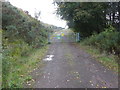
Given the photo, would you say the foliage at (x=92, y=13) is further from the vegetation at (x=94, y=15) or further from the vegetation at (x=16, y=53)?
the vegetation at (x=16, y=53)

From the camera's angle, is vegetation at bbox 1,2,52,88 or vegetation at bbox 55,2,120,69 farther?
vegetation at bbox 55,2,120,69

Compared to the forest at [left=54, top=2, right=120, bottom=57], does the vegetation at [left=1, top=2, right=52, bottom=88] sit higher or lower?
lower

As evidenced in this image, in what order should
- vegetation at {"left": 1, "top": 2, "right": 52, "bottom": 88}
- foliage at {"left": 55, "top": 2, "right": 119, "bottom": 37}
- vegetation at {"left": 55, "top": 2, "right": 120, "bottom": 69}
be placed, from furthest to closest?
foliage at {"left": 55, "top": 2, "right": 119, "bottom": 37} < vegetation at {"left": 55, "top": 2, "right": 120, "bottom": 69} < vegetation at {"left": 1, "top": 2, "right": 52, "bottom": 88}

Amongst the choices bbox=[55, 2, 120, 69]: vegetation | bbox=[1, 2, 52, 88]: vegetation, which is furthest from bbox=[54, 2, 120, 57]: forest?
bbox=[1, 2, 52, 88]: vegetation

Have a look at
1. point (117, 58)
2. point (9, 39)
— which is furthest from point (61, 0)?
point (117, 58)

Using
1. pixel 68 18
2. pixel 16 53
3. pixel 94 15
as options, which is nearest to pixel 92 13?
pixel 94 15

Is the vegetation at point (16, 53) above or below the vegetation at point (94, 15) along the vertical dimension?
below

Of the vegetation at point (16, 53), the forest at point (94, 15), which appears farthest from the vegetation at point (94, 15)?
the vegetation at point (16, 53)

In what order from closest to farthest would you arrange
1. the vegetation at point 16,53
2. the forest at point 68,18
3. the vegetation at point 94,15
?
the vegetation at point 16,53
the forest at point 68,18
the vegetation at point 94,15

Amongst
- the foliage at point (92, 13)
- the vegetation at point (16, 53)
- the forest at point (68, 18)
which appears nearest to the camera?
the vegetation at point (16, 53)

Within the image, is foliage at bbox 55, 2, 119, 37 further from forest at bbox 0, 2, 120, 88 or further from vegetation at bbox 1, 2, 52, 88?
vegetation at bbox 1, 2, 52, 88

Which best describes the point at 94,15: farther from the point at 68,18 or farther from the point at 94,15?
the point at 68,18

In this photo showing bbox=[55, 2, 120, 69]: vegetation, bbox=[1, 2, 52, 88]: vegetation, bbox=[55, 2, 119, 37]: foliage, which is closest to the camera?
bbox=[1, 2, 52, 88]: vegetation

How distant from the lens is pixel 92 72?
700 centimetres
